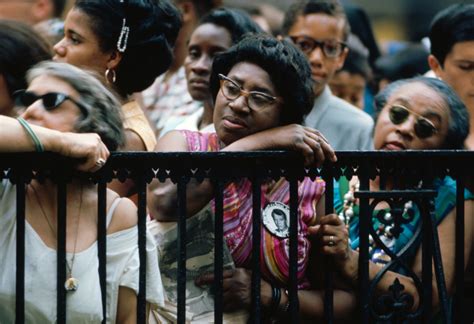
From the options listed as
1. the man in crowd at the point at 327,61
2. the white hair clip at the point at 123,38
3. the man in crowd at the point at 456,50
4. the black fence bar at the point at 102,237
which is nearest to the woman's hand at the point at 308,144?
the black fence bar at the point at 102,237

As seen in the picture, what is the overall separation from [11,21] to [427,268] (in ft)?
8.10

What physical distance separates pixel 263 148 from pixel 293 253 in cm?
44

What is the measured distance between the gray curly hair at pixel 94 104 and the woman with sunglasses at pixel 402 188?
0.88 meters

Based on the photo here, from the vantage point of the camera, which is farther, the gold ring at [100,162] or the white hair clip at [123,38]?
the white hair clip at [123,38]

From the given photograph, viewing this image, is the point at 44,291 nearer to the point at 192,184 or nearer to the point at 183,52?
the point at 192,184

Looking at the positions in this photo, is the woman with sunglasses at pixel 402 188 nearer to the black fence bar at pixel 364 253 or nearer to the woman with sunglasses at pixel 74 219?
the black fence bar at pixel 364 253

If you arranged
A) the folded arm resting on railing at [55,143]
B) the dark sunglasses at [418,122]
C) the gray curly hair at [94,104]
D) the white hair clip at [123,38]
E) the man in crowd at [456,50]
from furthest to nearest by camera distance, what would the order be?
the man in crowd at [456,50] → the white hair clip at [123,38] → the dark sunglasses at [418,122] → the gray curly hair at [94,104] → the folded arm resting on railing at [55,143]

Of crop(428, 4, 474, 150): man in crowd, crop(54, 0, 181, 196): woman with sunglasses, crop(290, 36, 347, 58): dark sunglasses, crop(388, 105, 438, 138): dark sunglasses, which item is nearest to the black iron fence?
crop(388, 105, 438, 138): dark sunglasses

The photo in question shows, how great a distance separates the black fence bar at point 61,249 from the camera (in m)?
4.40

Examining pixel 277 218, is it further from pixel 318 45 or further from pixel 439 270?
pixel 318 45

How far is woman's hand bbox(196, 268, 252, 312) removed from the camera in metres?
4.71

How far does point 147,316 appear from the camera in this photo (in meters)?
4.68

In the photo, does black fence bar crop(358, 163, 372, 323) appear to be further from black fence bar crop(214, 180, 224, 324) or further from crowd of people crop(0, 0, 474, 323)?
black fence bar crop(214, 180, 224, 324)

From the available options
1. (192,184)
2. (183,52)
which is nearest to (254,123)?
(192,184)
